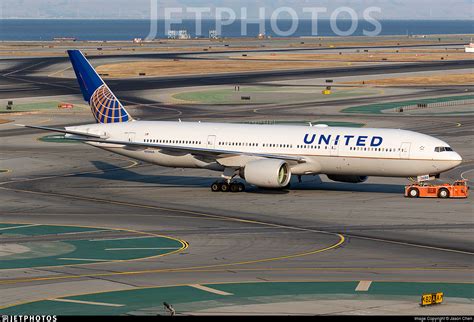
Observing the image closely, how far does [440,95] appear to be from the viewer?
15262cm

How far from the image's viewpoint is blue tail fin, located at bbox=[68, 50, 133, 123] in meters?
80.4

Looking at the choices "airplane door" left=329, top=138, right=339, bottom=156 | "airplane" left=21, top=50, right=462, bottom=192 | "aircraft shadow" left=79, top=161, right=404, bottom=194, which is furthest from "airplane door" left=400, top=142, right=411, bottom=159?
"aircraft shadow" left=79, top=161, right=404, bottom=194

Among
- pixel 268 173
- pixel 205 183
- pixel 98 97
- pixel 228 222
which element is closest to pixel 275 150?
pixel 268 173

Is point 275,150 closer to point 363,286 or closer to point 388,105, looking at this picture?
point 363,286

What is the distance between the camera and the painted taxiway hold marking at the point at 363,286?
42.5 metres

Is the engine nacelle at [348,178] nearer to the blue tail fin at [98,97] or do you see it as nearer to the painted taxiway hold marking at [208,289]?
the blue tail fin at [98,97]

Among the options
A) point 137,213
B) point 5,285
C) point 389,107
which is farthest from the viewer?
point 389,107

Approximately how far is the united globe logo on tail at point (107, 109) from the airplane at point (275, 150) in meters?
1.66

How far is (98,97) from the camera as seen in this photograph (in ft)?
267

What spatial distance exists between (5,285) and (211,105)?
99800 millimetres

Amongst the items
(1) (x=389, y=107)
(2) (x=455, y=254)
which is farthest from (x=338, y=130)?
(1) (x=389, y=107)

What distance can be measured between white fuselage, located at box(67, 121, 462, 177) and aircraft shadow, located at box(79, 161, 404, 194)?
10.5ft

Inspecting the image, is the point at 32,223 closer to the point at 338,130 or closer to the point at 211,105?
the point at 338,130

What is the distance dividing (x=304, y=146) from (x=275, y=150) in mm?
2174
